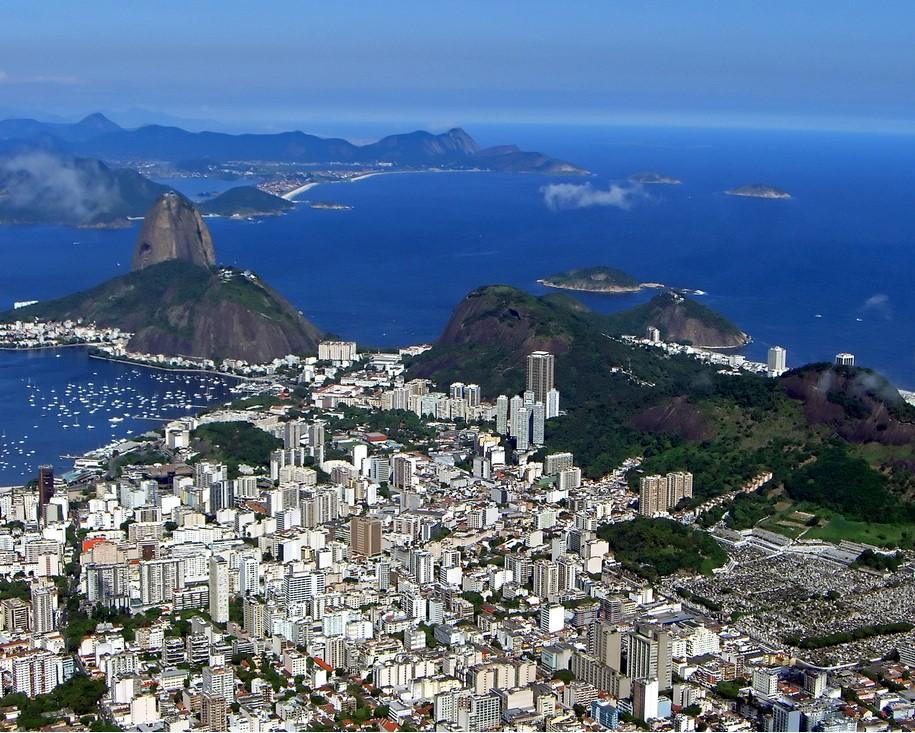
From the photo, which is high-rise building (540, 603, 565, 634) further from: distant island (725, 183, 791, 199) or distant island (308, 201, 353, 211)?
distant island (725, 183, 791, 199)

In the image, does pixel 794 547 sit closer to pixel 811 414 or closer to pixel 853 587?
pixel 853 587

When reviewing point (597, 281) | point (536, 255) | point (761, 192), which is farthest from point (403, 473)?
point (761, 192)

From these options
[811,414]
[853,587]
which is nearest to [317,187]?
[811,414]

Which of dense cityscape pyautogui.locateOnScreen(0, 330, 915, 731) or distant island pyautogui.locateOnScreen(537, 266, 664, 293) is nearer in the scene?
dense cityscape pyautogui.locateOnScreen(0, 330, 915, 731)

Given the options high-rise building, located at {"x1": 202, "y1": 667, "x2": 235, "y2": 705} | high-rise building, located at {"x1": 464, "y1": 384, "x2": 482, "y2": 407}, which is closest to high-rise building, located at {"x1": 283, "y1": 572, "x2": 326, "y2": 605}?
high-rise building, located at {"x1": 202, "y1": 667, "x2": 235, "y2": 705}

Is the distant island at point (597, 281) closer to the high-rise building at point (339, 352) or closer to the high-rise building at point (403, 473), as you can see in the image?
the high-rise building at point (339, 352)

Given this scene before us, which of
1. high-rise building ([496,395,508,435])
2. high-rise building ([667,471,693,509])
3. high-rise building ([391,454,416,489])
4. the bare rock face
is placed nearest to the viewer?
high-rise building ([667,471,693,509])

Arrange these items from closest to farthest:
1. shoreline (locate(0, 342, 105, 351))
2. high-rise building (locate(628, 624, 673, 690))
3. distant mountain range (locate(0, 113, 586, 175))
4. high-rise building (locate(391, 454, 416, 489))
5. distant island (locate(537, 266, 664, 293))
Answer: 1. high-rise building (locate(628, 624, 673, 690))
2. high-rise building (locate(391, 454, 416, 489))
3. shoreline (locate(0, 342, 105, 351))
4. distant island (locate(537, 266, 664, 293))
5. distant mountain range (locate(0, 113, 586, 175))

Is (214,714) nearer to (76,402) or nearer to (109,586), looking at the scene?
(109,586)
